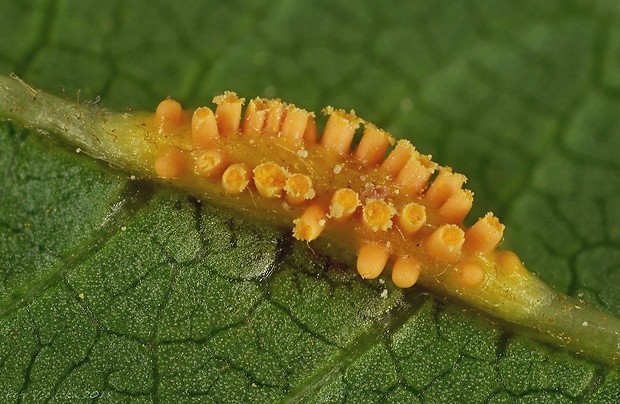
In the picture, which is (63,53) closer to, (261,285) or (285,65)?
(285,65)

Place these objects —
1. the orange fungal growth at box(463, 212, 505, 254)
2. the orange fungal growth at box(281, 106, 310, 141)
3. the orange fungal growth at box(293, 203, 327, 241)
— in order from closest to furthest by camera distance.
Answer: the orange fungal growth at box(293, 203, 327, 241) < the orange fungal growth at box(463, 212, 505, 254) < the orange fungal growth at box(281, 106, 310, 141)

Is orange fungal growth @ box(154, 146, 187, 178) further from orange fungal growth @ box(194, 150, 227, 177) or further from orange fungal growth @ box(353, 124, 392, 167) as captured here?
orange fungal growth @ box(353, 124, 392, 167)

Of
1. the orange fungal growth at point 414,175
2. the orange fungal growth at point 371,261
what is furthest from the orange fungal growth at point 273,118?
the orange fungal growth at point 371,261

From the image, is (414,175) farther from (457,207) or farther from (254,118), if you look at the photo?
(254,118)

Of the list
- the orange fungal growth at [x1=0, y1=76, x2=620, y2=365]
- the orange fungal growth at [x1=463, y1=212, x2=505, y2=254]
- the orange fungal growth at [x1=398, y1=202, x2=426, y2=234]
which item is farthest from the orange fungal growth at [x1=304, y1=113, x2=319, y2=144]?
the orange fungal growth at [x1=463, y1=212, x2=505, y2=254]

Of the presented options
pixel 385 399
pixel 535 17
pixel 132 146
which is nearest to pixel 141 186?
pixel 132 146

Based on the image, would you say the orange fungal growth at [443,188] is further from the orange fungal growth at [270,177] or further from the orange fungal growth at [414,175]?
the orange fungal growth at [270,177]
